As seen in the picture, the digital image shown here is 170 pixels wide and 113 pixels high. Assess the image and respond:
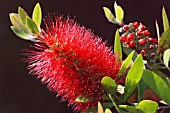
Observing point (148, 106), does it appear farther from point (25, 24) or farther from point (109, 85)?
point (25, 24)

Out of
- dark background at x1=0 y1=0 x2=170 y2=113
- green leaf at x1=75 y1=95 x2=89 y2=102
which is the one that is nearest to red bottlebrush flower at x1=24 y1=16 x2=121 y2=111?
green leaf at x1=75 y1=95 x2=89 y2=102

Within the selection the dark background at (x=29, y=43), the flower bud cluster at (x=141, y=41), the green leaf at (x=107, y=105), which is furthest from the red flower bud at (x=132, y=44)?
the dark background at (x=29, y=43)

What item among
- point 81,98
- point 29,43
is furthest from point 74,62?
point 29,43

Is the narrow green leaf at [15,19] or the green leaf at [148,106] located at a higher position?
the narrow green leaf at [15,19]

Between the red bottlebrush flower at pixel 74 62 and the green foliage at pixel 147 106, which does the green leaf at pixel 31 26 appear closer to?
the red bottlebrush flower at pixel 74 62

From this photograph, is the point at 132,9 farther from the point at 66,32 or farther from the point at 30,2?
the point at 66,32

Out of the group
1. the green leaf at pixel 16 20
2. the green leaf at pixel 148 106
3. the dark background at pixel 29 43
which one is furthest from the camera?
the dark background at pixel 29 43

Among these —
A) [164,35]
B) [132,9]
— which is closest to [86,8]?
[132,9]

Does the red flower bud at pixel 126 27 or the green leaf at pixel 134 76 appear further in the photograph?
the red flower bud at pixel 126 27
